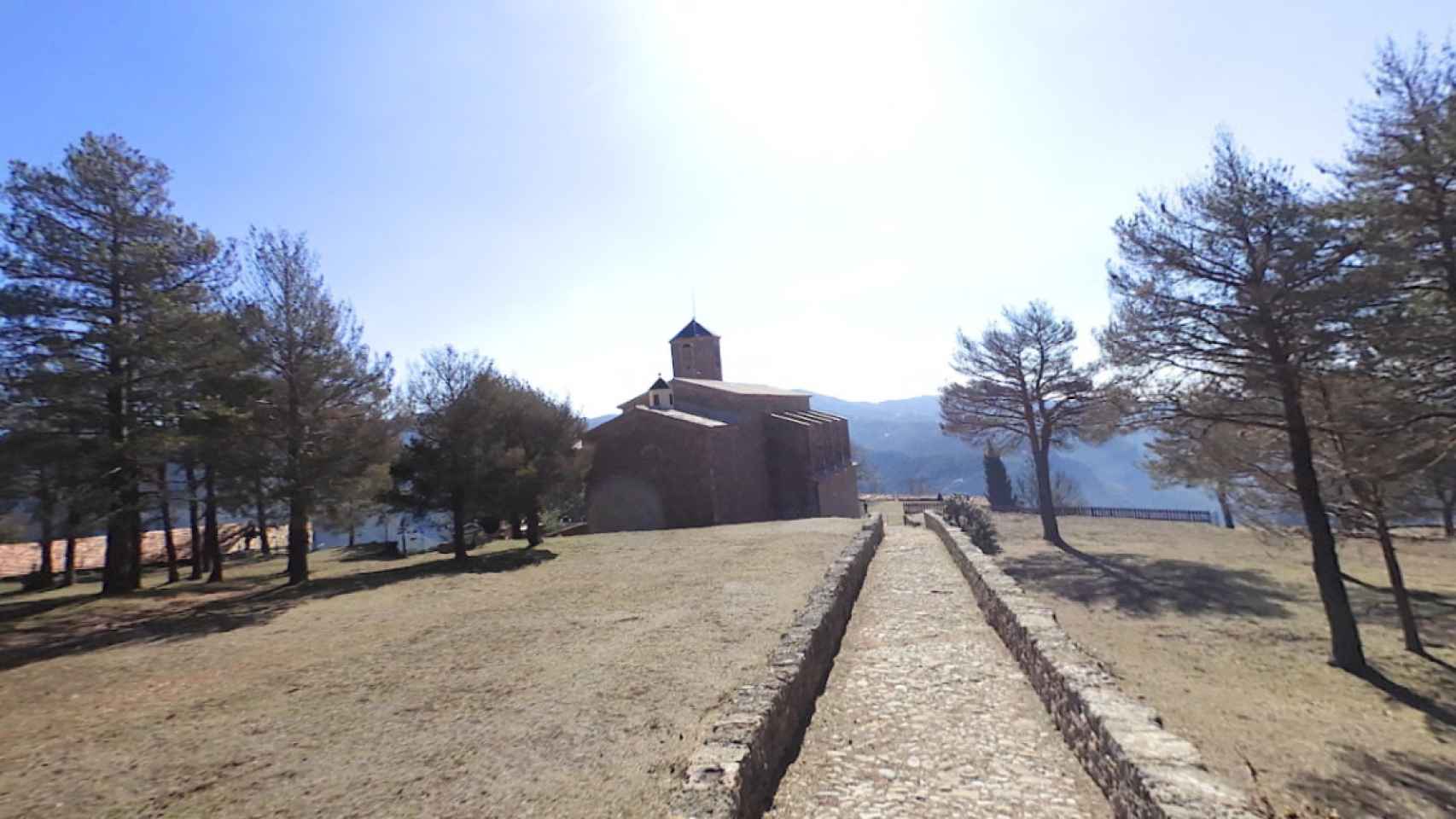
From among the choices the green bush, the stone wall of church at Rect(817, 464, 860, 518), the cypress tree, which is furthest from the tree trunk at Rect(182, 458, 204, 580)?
the cypress tree

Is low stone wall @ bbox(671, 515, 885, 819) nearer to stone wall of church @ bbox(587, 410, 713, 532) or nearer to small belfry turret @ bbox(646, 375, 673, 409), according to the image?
stone wall of church @ bbox(587, 410, 713, 532)

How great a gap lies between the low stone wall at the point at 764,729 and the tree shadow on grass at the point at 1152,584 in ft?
40.6

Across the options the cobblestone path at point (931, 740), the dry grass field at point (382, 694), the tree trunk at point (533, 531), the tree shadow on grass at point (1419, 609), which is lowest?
the tree shadow on grass at point (1419, 609)

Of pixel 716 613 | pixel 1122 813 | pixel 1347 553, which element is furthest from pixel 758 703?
pixel 1347 553

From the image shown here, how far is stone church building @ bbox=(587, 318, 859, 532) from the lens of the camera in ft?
89.1

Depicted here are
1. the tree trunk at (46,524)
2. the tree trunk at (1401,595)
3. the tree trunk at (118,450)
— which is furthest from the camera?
the tree trunk at (1401,595)

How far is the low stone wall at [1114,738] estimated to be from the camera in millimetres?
4246

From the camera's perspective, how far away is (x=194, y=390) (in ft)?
45.9

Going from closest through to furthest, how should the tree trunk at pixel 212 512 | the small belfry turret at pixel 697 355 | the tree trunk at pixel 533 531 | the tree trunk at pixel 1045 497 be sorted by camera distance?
1. the tree trunk at pixel 212 512
2. the tree trunk at pixel 533 531
3. the tree trunk at pixel 1045 497
4. the small belfry turret at pixel 697 355

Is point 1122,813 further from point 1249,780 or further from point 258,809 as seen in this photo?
point 258,809

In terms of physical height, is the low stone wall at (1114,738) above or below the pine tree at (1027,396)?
below

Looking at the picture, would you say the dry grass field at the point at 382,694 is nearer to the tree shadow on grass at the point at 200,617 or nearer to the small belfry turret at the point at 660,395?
the tree shadow on grass at the point at 200,617

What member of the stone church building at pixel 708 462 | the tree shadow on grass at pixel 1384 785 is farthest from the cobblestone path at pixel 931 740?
the stone church building at pixel 708 462

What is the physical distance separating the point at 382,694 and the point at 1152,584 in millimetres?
21973
